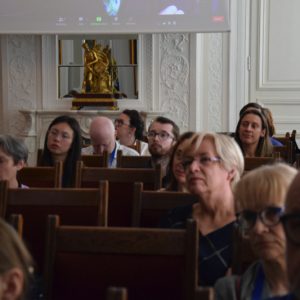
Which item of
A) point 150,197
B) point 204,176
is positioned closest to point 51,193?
point 150,197

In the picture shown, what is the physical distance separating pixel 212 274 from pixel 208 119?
663cm

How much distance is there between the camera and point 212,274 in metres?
2.66

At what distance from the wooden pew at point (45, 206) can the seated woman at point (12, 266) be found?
5.91ft

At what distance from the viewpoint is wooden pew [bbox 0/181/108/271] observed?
3203mm

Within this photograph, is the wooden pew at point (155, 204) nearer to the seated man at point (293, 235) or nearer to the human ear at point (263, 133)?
the seated man at point (293, 235)

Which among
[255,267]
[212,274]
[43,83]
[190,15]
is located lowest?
[212,274]

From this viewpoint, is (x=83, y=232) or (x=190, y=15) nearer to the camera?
(x=83, y=232)

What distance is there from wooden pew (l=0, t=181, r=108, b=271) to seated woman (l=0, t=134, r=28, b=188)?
85 centimetres

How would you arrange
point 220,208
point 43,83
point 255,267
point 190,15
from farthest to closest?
1. point 43,83
2. point 190,15
3. point 220,208
4. point 255,267

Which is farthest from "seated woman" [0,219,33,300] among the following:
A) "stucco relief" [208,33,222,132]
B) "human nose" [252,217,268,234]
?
"stucco relief" [208,33,222,132]

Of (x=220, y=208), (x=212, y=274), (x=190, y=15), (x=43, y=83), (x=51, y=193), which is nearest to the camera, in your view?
(x=212, y=274)

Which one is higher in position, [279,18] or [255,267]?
[279,18]

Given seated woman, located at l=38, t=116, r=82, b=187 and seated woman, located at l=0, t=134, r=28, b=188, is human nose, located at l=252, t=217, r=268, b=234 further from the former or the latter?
seated woman, located at l=38, t=116, r=82, b=187

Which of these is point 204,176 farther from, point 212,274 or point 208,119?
point 208,119
